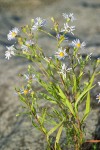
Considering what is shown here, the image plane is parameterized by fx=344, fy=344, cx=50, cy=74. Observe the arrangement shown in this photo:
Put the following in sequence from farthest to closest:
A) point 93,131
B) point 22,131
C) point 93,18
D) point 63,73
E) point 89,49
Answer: point 93,18
point 89,49
point 22,131
point 93,131
point 63,73

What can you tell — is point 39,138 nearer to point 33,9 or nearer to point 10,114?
point 10,114

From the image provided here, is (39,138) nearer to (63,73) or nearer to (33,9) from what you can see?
(63,73)

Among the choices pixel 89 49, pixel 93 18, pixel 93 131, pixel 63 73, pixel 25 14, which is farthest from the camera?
pixel 25 14

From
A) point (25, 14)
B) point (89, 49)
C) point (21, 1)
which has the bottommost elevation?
point (89, 49)

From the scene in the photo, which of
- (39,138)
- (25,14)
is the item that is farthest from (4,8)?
(39,138)

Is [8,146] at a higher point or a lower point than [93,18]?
lower

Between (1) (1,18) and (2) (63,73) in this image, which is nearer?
(2) (63,73)
